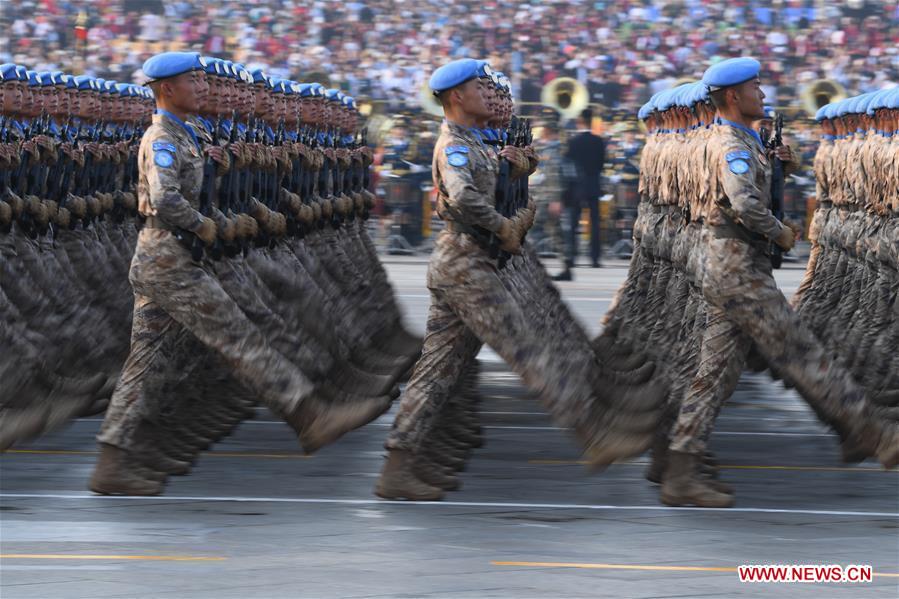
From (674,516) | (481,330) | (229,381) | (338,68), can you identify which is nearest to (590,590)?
(674,516)

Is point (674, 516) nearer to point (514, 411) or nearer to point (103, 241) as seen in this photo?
point (514, 411)

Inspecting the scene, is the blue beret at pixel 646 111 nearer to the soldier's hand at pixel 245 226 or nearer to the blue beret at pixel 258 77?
the blue beret at pixel 258 77

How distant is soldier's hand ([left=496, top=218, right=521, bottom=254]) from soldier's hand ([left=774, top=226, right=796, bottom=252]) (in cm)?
111

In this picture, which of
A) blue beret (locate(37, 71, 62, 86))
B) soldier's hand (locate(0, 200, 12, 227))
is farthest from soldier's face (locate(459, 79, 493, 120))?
blue beret (locate(37, 71, 62, 86))

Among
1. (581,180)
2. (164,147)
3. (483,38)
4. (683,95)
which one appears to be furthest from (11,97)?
(483,38)

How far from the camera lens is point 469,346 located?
27.3ft

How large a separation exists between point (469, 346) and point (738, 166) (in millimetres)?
1392

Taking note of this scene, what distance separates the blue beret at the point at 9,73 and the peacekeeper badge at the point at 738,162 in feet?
14.2

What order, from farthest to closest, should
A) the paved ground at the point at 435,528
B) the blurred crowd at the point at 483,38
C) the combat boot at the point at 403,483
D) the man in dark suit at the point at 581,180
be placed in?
the blurred crowd at the point at 483,38 → the man in dark suit at the point at 581,180 → the combat boot at the point at 403,483 → the paved ground at the point at 435,528

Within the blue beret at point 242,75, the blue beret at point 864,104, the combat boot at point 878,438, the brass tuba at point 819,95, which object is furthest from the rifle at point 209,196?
the brass tuba at point 819,95

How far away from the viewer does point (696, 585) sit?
6.35m

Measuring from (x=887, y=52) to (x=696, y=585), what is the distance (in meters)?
26.5

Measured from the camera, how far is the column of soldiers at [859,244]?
11.6 metres

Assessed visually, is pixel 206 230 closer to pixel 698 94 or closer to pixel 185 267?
pixel 185 267
